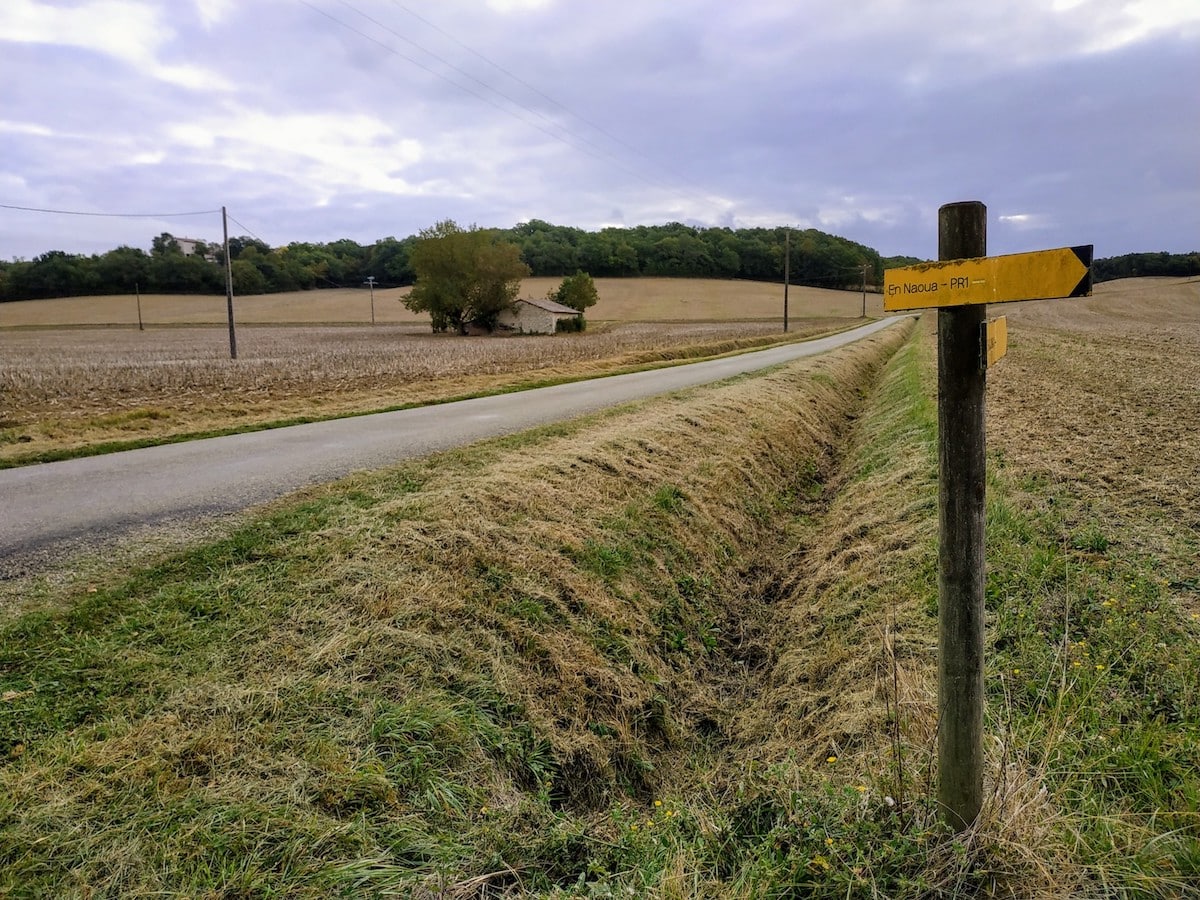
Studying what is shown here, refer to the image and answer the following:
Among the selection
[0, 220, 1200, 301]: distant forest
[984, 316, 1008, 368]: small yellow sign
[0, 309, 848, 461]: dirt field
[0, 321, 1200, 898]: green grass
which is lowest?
[0, 321, 1200, 898]: green grass

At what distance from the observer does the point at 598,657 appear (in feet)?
17.5

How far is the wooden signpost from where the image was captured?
257cm

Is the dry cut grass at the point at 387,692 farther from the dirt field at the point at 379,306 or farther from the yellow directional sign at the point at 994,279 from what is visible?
the dirt field at the point at 379,306

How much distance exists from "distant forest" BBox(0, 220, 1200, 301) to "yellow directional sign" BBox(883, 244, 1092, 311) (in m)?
101

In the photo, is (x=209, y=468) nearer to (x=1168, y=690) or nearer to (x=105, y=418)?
(x=105, y=418)

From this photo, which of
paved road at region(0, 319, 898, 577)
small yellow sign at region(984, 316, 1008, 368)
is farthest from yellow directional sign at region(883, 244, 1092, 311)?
paved road at region(0, 319, 898, 577)

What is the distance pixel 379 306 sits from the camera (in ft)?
297

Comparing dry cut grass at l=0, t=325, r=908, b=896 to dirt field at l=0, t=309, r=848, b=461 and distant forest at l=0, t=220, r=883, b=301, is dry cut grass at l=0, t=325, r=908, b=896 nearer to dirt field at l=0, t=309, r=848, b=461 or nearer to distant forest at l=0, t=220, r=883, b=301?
dirt field at l=0, t=309, r=848, b=461

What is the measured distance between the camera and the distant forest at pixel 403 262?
303 ft

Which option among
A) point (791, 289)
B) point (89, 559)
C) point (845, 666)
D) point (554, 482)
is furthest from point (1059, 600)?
point (791, 289)

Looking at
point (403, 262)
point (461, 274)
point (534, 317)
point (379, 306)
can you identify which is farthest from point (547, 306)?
point (403, 262)

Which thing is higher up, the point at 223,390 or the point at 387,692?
the point at 223,390

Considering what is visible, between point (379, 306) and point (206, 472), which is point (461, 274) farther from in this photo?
point (206, 472)

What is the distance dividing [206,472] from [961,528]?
26.0 ft
